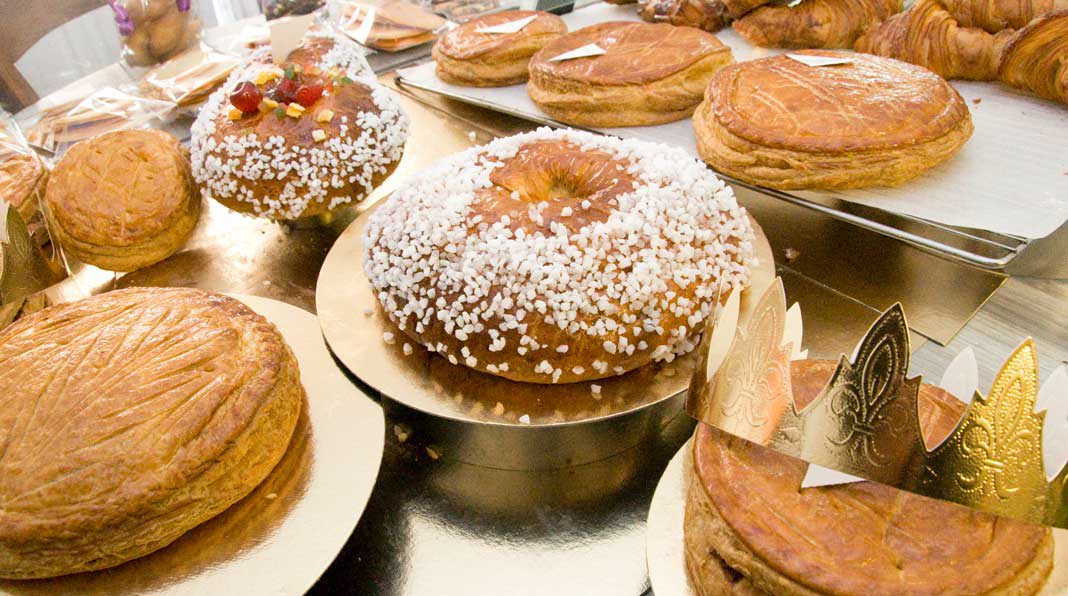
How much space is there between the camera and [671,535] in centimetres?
126

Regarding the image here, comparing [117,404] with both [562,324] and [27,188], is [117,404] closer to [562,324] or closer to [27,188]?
[562,324]

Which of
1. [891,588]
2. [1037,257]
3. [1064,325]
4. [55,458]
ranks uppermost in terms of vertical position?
[55,458]

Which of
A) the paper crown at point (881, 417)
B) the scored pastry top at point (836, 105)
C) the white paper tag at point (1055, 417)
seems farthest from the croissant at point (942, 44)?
the white paper tag at point (1055, 417)

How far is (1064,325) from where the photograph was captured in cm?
189

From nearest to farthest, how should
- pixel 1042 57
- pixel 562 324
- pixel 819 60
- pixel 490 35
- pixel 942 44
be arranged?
pixel 562 324, pixel 1042 57, pixel 819 60, pixel 942 44, pixel 490 35

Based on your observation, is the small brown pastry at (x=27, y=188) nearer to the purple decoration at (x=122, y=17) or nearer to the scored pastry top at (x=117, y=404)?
the scored pastry top at (x=117, y=404)

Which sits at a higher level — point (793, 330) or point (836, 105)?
point (793, 330)

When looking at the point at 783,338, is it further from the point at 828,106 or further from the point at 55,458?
the point at 828,106

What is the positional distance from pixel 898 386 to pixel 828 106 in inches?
59.3

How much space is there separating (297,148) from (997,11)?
2.48 meters

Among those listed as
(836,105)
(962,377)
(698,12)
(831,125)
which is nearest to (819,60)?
(836,105)

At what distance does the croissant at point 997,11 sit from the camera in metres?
2.52

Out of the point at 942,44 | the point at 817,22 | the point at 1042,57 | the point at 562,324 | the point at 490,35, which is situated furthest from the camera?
the point at 490,35

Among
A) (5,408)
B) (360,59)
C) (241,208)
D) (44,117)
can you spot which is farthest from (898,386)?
(44,117)
